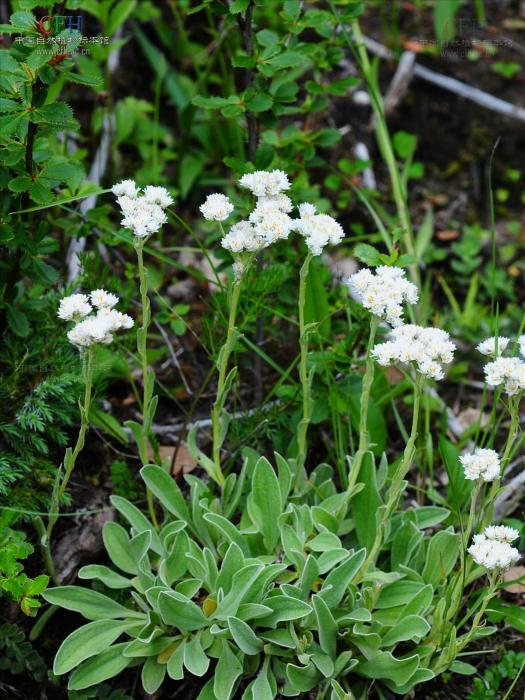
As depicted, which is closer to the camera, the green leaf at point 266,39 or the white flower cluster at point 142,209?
the white flower cluster at point 142,209

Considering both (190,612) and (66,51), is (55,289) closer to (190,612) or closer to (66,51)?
(66,51)

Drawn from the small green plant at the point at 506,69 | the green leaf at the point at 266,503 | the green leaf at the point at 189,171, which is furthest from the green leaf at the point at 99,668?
the small green plant at the point at 506,69

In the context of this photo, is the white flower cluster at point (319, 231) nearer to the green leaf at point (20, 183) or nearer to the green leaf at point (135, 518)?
the green leaf at point (20, 183)

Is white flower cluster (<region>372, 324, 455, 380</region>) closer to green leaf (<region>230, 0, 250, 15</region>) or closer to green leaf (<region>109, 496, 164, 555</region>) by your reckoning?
green leaf (<region>109, 496, 164, 555</region>)

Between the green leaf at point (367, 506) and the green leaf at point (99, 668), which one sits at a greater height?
the green leaf at point (367, 506)

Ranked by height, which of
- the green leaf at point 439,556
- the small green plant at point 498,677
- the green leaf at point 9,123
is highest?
the green leaf at point 9,123

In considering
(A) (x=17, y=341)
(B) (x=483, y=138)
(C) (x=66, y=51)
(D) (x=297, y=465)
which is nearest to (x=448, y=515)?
(D) (x=297, y=465)

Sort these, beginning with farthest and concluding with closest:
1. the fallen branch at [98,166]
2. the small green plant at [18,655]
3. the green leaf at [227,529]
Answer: the fallen branch at [98,166], the green leaf at [227,529], the small green plant at [18,655]
